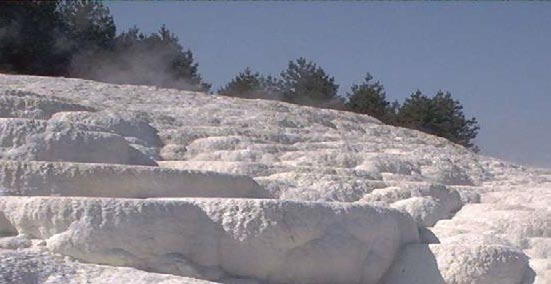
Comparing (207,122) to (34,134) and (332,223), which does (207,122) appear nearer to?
(34,134)

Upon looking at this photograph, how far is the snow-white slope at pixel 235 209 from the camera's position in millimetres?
5207

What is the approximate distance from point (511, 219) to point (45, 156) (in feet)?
10.9

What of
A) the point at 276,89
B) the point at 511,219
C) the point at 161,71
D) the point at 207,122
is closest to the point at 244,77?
the point at 276,89

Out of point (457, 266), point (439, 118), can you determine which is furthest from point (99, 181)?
point (439, 118)

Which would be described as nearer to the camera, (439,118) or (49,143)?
(49,143)

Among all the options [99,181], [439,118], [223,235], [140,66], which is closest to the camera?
[223,235]

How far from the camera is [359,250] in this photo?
6215mm

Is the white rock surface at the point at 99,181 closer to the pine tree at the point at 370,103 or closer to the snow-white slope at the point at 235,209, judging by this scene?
the snow-white slope at the point at 235,209

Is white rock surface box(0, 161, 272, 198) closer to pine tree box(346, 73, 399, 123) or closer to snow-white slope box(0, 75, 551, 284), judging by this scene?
snow-white slope box(0, 75, 551, 284)

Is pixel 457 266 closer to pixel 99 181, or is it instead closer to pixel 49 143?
pixel 99 181

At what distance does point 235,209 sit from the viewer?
572 cm

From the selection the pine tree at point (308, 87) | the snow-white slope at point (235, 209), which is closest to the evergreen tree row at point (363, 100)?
the pine tree at point (308, 87)

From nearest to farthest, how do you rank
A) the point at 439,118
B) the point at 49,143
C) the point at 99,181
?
the point at 99,181
the point at 49,143
the point at 439,118

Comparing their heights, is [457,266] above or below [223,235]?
below
